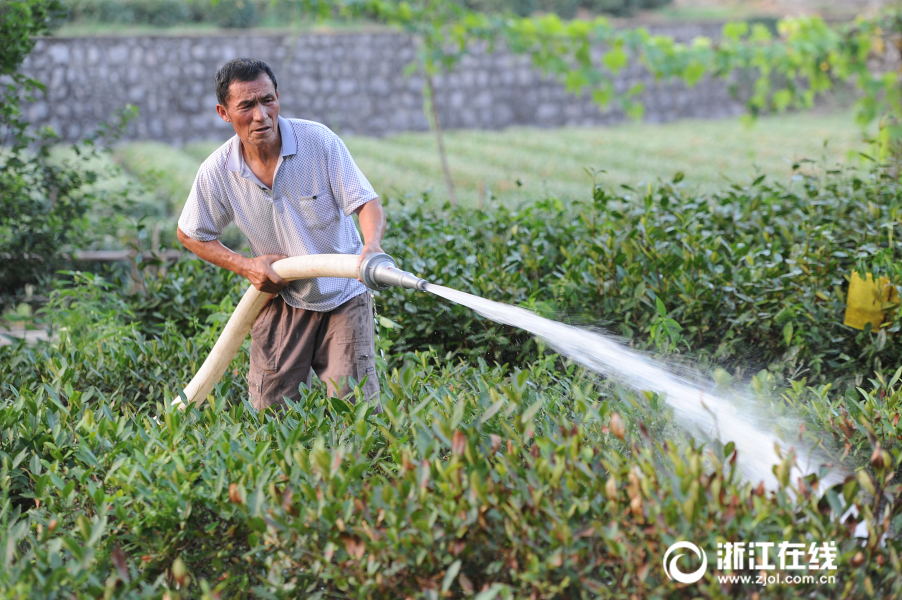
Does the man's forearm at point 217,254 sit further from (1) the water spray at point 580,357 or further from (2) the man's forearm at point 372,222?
(2) the man's forearm at point 372,222

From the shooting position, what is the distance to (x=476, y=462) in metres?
1.70

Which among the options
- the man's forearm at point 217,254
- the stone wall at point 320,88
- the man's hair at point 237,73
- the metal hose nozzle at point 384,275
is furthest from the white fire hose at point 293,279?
the stone wall at point 320,88

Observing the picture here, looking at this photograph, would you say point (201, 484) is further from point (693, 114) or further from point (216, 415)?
point (693, 114)

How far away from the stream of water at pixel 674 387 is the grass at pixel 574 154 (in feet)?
19.8

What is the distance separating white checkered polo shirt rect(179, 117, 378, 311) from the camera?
8.73 feet

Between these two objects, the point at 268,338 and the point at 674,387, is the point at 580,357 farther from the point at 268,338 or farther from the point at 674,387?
the point at 268,338

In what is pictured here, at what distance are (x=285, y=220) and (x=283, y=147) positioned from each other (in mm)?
248

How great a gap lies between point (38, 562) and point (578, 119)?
17.6 m

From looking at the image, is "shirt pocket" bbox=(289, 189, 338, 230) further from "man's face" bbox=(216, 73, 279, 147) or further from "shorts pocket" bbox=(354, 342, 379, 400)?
"shorts pocket" bbox=(354, 342, 379, 400)

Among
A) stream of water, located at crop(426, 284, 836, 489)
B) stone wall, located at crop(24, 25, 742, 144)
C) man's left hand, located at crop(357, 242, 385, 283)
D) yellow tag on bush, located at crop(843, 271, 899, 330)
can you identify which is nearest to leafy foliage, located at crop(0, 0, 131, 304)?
man's left hand, located at crop(357, 242, 385, 283)

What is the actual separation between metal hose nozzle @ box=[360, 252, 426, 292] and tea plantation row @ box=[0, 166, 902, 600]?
11.9 inches

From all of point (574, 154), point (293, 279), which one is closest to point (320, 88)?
point (574, 154)

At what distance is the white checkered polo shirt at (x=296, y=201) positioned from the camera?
266cm

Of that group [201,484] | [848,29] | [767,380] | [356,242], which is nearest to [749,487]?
[767,380]
